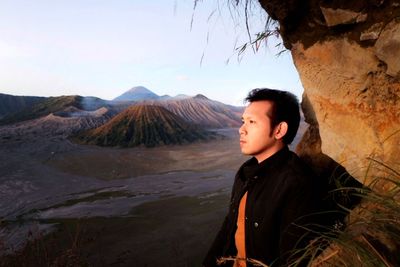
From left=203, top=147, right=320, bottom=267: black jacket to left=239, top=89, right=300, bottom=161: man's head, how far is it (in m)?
0.06

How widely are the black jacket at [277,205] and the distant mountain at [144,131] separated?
929cm

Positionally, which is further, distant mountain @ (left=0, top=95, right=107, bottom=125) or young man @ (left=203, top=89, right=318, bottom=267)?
distant mountain @ (left=0, top=95, right=107, bottom=125)

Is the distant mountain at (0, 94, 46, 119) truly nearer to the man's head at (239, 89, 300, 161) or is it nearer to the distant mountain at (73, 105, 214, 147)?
the distant mountain at (73, 105, 214, 147)

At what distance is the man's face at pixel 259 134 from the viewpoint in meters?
1.86

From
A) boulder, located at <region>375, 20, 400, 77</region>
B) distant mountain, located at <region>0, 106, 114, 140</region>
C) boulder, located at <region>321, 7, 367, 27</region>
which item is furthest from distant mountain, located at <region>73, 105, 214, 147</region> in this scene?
boulder, located at <region>375, 20, 400, 77</region>

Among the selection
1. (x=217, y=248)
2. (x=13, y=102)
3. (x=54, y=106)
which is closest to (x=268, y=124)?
(x=217, y=248)

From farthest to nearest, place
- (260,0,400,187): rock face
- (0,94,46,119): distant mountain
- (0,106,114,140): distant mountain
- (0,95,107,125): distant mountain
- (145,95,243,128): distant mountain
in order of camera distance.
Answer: (0,94,46,119): distant mountain, (145,95,243,128): distant mountain, (0,95,107,125): distant mountain, (0,106,114,140): distant mountain, (260,0,400,187): rock face

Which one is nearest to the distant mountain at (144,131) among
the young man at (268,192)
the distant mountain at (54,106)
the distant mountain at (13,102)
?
the distant mountain at (54,106)

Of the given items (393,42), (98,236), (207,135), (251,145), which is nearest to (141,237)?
(98,236)

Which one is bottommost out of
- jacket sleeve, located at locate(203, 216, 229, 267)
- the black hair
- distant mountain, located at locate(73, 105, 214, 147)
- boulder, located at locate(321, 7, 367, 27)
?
jacket sleeve, located at locate(203, 216, 229, 267)

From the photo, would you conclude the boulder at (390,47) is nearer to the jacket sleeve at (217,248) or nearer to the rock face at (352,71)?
the rock face at (352,71)

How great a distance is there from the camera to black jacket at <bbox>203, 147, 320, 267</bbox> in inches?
62.9

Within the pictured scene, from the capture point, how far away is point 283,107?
190 cm

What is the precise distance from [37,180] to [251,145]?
6.41 m
